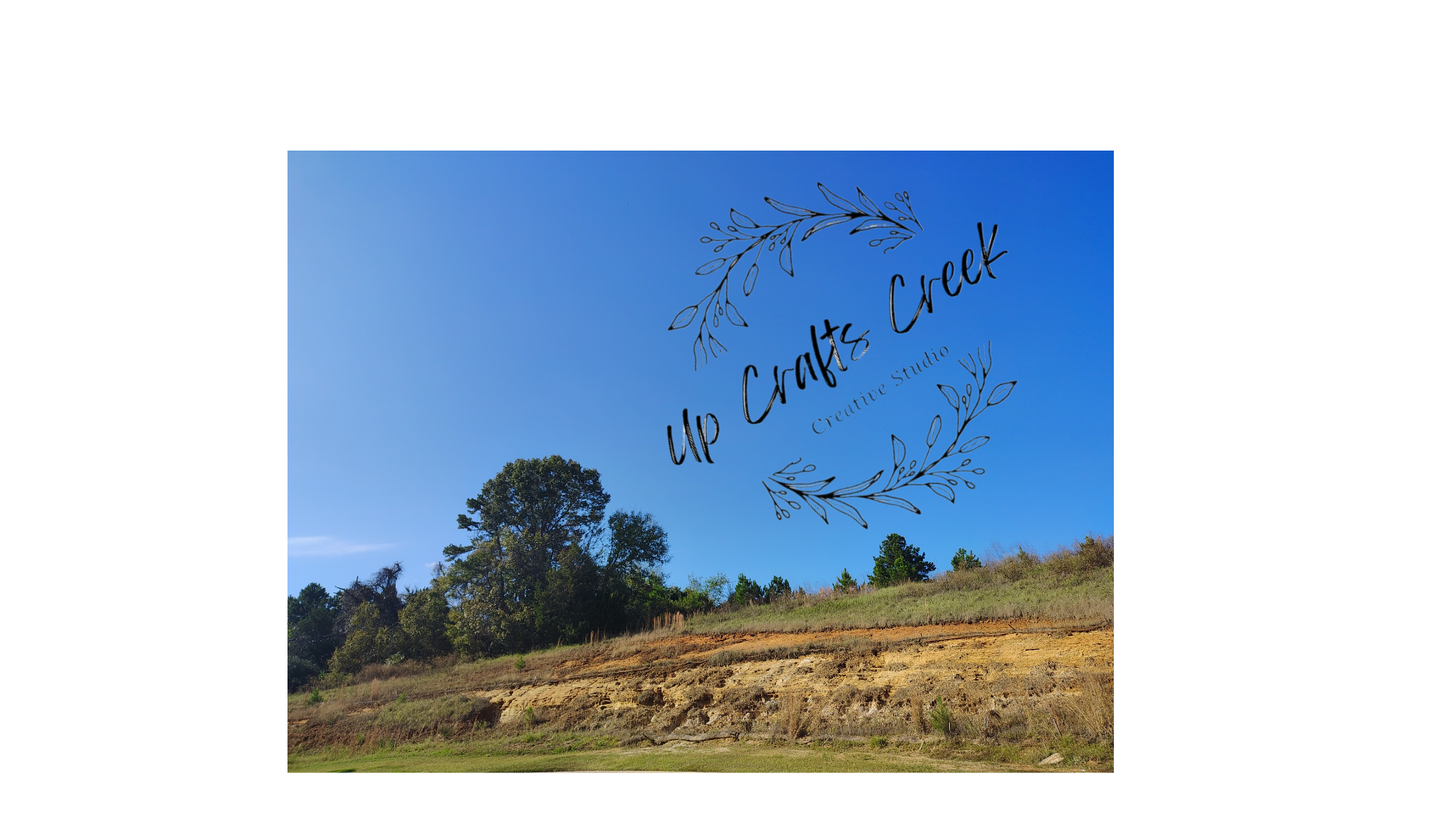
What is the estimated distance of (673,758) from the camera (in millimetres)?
6211

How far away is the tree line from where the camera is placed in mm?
7141

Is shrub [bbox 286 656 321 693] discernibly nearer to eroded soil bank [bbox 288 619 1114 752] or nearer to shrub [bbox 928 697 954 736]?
eroded soil bank [bbox 288 619 1114 752]

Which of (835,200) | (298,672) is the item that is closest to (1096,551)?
(835,200)

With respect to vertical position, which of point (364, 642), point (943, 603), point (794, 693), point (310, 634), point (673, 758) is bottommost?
point (673, 758)

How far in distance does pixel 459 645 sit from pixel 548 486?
1954 millimetres

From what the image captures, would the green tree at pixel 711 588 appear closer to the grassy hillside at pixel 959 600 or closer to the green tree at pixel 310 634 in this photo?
the grassy hillside at pixel 959 600

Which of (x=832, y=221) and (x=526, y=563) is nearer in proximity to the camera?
(x=832, y=221)

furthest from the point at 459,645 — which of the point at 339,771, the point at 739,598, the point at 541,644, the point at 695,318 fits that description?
the point at 695,318

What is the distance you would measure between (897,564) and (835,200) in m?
3.57

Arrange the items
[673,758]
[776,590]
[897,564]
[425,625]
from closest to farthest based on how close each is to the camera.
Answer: [673,758]
[897,564]
[776,590]
[425,625]

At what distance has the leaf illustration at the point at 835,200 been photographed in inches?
266

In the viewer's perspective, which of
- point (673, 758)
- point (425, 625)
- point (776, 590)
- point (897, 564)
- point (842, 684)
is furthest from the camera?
point (425, 625)

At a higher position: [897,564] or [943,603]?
[897,564]

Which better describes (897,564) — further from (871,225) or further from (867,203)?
(867,203)
